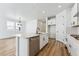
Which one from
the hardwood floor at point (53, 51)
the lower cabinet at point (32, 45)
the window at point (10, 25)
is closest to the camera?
the window at point (10, 25)

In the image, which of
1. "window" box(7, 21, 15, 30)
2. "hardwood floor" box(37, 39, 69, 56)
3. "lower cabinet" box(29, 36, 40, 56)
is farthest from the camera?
"hardwood floor" box(37, 39, 69, 56)

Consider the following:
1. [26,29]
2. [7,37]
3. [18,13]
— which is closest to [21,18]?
[18,13]

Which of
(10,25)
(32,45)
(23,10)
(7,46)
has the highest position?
(23,10)

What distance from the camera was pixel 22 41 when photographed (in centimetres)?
203

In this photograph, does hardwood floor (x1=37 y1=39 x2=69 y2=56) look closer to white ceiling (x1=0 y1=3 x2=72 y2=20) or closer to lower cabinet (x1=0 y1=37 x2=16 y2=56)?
lower cabinet (x1=0 y1=37 x2=16 y2=56)

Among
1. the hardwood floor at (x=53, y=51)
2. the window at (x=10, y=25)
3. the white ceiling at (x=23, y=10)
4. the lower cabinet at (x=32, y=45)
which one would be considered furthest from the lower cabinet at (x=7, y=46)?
the hardwood floor at (x=53, y=51)

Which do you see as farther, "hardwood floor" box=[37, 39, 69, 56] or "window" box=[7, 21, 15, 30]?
"hardwood floor" box=[37, 39, 69, 56]

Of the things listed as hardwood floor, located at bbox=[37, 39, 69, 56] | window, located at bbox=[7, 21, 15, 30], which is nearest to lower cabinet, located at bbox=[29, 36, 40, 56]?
hardwood floor, located at bbox=[37, 39, 69, 56]

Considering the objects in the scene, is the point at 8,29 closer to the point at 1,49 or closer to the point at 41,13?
the point at 1,49

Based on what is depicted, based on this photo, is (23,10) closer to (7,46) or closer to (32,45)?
(7,46)

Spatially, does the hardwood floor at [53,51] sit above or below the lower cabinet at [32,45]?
below

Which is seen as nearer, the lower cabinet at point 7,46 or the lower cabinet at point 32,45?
the lower cabinet at point 7,46

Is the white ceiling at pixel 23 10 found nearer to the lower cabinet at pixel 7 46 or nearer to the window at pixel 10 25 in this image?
the window at pixel 10 25

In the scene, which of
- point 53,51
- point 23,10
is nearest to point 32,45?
point 53,51
